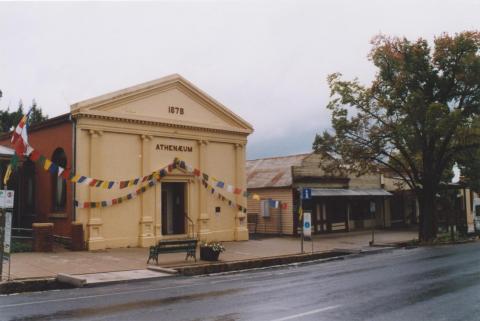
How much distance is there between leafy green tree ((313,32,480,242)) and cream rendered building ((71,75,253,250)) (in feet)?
17.6

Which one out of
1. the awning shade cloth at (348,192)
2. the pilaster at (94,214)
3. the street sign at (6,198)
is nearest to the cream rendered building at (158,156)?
the pilaster at (94,214)

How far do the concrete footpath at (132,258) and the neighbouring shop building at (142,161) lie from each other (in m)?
1.36

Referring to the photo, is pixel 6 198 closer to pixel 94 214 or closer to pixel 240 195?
A: pixel 94 214

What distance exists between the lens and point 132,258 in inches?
701

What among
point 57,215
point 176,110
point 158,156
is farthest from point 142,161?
point 57,215

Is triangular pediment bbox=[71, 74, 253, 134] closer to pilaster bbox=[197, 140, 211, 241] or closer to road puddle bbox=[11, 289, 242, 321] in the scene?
pilaster bbox=[197, 140, 211, 241]

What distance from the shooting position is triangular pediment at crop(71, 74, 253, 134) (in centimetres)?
2073

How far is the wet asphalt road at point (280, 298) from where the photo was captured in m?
8.54

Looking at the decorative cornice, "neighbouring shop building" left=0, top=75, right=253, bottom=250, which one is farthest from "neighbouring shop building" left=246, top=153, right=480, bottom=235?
the decorative cornice

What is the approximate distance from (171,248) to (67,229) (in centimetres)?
593

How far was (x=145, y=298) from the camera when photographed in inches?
418

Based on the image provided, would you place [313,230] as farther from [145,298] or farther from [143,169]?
[145,298]

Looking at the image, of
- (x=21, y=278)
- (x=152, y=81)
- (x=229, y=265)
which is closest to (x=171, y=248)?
(x=229, y=265)

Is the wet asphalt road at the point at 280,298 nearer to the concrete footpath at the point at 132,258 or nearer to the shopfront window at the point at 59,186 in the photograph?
the concrete footpath at the point at 132,258
